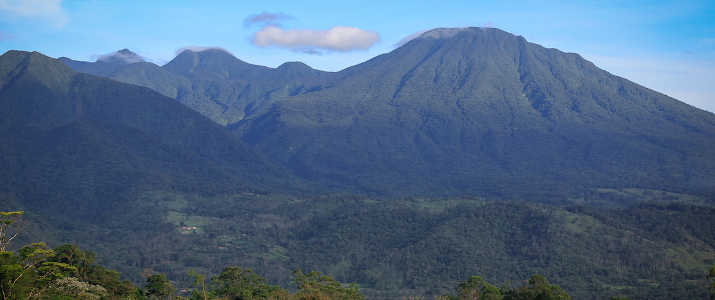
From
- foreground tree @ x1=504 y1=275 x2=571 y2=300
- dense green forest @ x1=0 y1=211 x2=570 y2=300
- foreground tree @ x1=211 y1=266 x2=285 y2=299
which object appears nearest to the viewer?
dense green forest @ x1=0 y1=211 x2=570 y2=300

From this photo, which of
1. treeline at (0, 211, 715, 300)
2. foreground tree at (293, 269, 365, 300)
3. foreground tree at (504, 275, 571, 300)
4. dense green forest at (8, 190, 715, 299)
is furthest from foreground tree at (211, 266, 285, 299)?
dense green forest at (8, 190, 715, 299)

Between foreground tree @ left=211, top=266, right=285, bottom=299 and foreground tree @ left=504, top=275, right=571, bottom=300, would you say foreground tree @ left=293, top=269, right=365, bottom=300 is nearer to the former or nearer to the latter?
foreground tree @ left=211, top=266, right=285, bottom=299

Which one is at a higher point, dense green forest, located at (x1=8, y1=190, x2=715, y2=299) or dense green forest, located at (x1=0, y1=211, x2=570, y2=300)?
dense green forest, located at (x1=0, y1=211, x2=570, y2=300)

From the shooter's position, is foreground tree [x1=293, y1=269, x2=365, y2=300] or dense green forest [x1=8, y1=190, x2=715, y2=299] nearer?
foreground tree [x1=293, y1=269, x2=365, y2=300]

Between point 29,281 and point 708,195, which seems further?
point 708,195

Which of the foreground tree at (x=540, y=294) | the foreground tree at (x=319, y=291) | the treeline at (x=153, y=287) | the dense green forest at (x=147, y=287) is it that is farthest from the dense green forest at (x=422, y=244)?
the foreground tree at (x=319, y=291)

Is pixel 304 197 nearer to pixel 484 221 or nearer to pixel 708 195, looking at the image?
pixel 484 221

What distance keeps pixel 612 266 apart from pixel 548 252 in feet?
37.6

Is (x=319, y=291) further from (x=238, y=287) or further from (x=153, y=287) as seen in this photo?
(x=153, y=287)

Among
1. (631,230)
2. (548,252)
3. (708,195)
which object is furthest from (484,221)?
(708,195)

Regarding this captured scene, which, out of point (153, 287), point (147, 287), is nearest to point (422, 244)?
point (147, 287)

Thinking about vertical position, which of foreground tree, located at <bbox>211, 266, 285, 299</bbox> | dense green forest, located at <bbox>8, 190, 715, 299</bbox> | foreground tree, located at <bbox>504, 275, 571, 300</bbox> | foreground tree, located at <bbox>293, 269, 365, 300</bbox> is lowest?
dense green forest, located at <bbox>8, 190, 715, 299</bbox>

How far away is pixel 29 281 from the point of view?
90.8ft

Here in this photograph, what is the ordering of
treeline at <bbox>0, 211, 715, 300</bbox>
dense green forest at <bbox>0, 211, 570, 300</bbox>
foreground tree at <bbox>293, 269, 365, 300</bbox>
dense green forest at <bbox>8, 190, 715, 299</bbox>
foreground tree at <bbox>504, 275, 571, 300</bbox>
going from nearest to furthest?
1. dense green forest at <bbox>0, 211, 570, 300</bbox>
2. treeline at <bbox>0, 211, 715, 300</bbox>
3. foreground tree at <bbox>293, 269, 365, 300</bbox>
4. foreground tree at <bbox>504, 275, 571, 300</bbox>
5. dense green forest at <bbox>8, 190, 715, 299</bbox>
